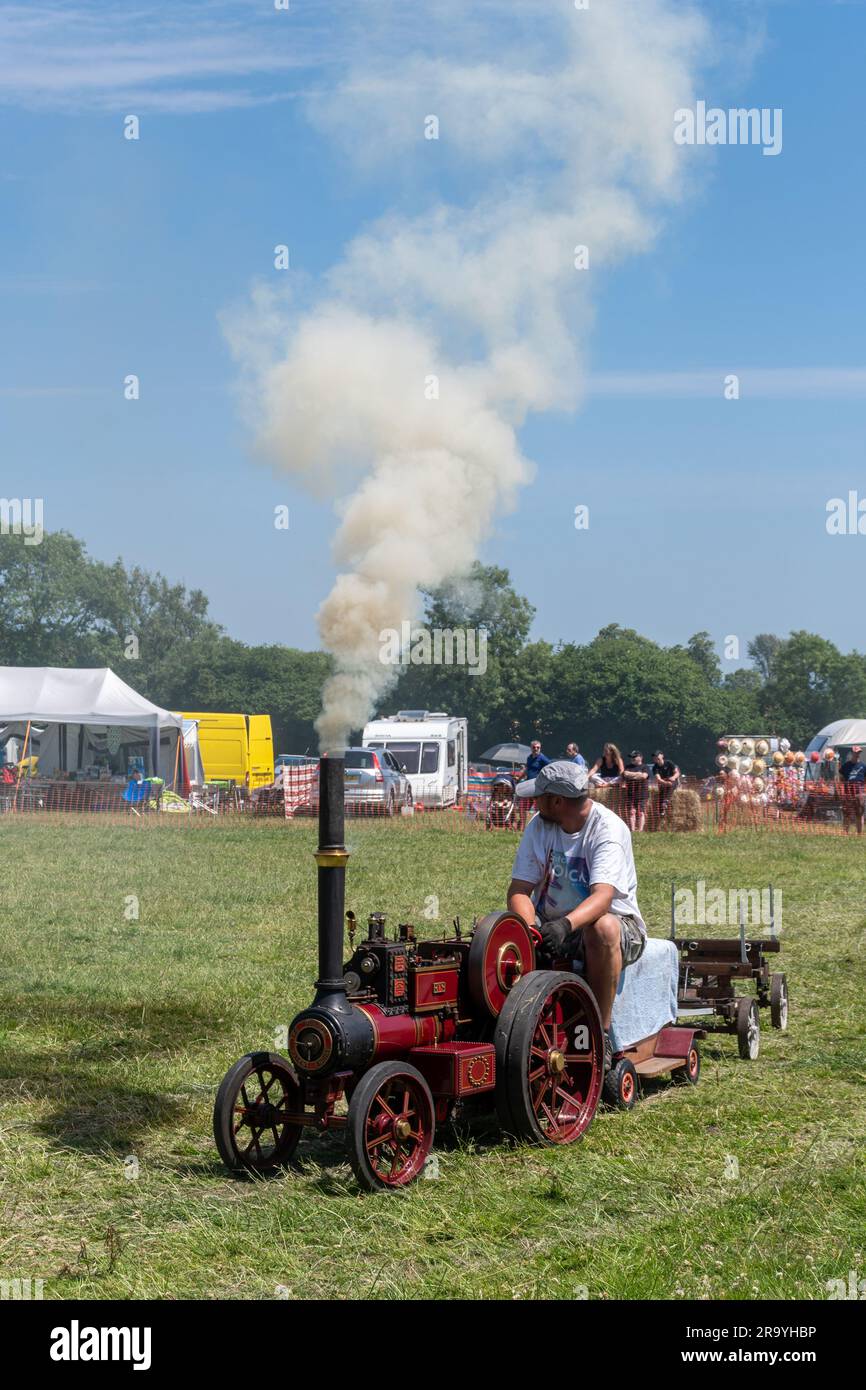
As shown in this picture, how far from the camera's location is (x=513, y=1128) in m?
5.41

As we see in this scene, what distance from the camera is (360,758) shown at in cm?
2875

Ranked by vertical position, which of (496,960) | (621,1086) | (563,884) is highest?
(563,884)

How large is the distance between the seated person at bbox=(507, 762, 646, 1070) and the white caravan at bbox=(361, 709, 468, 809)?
24541 mm

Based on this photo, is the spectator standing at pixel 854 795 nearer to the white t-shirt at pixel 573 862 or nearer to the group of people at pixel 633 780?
the group of people at pixel 633 780

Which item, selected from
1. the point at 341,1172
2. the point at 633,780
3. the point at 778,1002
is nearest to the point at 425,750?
the point at 633,780

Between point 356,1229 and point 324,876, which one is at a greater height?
point 324,876

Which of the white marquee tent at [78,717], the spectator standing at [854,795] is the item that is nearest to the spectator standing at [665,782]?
the spectator standing at [854,795]

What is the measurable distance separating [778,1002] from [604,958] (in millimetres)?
2303

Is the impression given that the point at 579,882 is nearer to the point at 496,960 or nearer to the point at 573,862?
the point at 573,862
